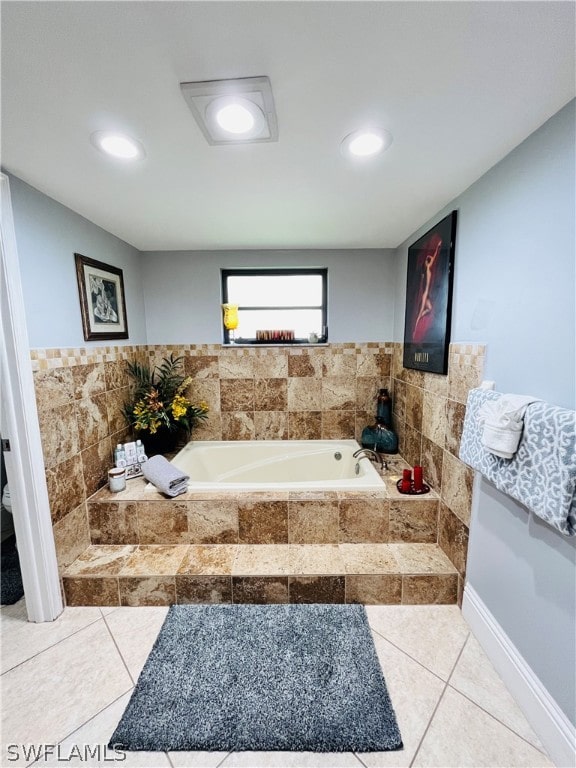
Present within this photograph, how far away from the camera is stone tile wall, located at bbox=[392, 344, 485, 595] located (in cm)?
154

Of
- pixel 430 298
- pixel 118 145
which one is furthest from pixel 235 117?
pixel 430 298

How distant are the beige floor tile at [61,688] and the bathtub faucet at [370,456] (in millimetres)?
1822

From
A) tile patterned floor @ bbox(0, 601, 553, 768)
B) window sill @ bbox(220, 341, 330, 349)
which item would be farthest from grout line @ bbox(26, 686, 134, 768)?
window sill @ bbox(220, 341, 330, 349)

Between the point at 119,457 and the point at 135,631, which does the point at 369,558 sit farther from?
the point at 119,457

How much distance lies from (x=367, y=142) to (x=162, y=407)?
2.19 m

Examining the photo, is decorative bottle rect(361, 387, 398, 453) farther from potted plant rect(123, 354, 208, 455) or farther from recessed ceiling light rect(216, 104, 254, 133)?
recessed ceiling light rect(216, 104, 254, 133)

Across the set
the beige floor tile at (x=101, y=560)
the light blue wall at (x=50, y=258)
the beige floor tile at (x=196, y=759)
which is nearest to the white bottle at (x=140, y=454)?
the beige floor tile at (x=101, y=560)

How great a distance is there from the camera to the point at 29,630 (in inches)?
59.6

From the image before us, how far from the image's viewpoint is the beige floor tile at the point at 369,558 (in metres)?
1.66

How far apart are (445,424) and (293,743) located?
1.59m

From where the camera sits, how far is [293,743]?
107 centimetres

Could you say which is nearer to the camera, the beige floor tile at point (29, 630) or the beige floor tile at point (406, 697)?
the beige floor tile at point (406, 697)

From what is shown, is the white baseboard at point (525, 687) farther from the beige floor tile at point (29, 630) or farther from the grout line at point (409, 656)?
the beige floor tile at point (29, 630)

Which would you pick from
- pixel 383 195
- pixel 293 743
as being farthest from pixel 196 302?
pixel 293 743
